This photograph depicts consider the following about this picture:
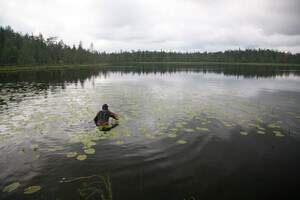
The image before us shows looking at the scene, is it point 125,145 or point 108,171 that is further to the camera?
point 125,145

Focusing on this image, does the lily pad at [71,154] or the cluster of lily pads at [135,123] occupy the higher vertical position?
the cluster of lily pads at [135,123]

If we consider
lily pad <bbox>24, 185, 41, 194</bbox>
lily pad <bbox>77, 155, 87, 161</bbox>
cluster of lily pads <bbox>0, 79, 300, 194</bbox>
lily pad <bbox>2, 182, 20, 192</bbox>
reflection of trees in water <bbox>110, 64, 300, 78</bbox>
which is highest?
reflection of trees in water <bbox>110, 64, 300, 78</bbox>

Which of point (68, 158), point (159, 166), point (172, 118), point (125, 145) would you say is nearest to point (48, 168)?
point (68, 158)

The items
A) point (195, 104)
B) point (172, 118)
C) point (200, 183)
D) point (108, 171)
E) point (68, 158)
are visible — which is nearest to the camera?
point (200, 183)

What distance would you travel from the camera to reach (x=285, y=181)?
20.7ft

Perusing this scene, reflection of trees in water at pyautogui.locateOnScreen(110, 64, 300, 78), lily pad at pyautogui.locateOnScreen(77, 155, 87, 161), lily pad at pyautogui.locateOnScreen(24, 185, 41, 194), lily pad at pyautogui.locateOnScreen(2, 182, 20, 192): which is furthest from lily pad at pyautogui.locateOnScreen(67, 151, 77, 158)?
reflection of trees in water at pyautogui.locateOnScreen(110, 64, 300, 78)

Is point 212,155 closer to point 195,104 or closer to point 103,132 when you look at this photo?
point 103,132

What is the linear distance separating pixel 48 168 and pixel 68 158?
0.86 metres

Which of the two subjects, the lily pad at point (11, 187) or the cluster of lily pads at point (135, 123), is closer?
the lily pad at point (11, 187)

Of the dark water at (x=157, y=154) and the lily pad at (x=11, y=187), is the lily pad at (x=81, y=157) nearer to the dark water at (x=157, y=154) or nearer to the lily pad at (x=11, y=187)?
the dark water at (x=157, y=154)

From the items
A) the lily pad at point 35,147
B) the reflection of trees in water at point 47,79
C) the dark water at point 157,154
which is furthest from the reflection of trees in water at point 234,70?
the lily pad at point 35,147

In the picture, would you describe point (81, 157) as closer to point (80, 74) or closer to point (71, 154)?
point (71, 154)

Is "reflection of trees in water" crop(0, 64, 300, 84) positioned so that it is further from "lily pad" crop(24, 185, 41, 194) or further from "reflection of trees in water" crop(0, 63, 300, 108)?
"lily pad" crop(24, 185, 41, 194)

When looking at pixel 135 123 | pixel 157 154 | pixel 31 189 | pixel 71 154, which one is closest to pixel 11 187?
pixel 31 189
